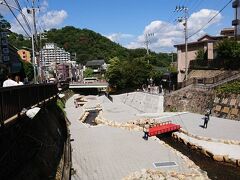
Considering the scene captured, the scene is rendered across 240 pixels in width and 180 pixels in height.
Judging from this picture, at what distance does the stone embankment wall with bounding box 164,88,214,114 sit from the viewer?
40031mm

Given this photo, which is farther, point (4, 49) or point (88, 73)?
point (88, 73)

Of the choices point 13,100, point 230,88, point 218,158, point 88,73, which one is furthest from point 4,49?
point 88,73

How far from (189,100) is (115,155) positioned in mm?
21947

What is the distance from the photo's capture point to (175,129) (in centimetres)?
3288

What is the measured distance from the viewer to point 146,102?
5122 cm

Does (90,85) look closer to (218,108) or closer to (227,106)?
(218,108)

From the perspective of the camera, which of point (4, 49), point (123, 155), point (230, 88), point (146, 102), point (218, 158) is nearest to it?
point (4, 49)

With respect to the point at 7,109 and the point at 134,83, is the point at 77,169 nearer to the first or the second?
the point at 7,109

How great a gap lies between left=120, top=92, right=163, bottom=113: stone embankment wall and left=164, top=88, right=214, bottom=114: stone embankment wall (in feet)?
4.17

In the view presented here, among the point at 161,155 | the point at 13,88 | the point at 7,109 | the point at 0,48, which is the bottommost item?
the point at 161,155

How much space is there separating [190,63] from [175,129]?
2713cm

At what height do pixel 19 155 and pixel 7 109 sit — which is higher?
pixel 7 109

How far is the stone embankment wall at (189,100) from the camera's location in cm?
4003

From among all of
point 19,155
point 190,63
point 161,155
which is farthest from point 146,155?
point 190,63
